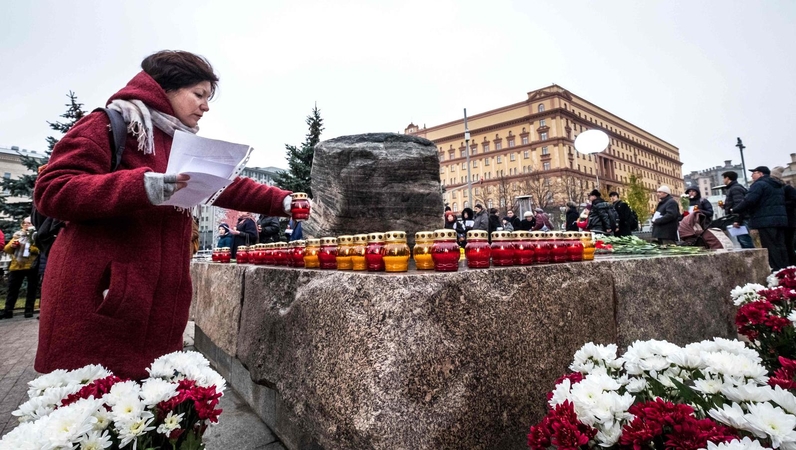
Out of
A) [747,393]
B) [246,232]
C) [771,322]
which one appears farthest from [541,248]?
[246,232]

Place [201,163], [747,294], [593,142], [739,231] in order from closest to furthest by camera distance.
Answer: [201,163] → [747,294] → [739,231] → [593,142]

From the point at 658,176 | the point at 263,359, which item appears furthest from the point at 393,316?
the point at 658,176

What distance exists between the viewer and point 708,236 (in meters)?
4.93

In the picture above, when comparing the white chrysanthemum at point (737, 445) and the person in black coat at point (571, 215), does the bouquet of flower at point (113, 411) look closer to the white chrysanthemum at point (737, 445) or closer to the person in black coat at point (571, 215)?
the white chrysanthemum at point (737, 445)

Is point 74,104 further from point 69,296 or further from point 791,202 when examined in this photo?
point 791,202

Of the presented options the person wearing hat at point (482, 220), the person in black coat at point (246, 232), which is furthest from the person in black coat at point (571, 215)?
the person in black coat at point (246, 232)

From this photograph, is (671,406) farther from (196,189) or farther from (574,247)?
(196,189)

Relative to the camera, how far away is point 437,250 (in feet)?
5.13

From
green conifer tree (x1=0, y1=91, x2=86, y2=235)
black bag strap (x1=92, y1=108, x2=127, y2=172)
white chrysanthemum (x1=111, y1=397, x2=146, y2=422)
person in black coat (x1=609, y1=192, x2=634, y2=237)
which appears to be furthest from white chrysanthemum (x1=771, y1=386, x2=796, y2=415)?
green conifer tree (x1=0, y1=91, x2=86, y2=235)

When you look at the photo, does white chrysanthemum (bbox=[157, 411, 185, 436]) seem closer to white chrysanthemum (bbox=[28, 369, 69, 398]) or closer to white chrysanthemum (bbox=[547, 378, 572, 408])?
white chrysanthemum (bbox=[28, 369, 69, 398])

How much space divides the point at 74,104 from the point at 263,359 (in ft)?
47.1

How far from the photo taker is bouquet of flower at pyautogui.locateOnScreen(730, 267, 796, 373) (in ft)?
6.95

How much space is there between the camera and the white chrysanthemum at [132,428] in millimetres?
875

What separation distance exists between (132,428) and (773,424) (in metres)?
1.48
